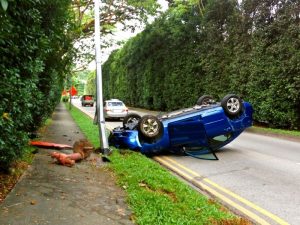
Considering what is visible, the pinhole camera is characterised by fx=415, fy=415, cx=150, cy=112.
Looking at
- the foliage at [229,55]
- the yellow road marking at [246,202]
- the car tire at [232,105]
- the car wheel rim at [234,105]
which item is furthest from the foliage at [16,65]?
the foliage at [229,55]

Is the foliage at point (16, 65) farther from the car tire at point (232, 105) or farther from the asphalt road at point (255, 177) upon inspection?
the car tire at point (232, 105)

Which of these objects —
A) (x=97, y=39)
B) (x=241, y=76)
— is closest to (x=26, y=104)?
(x=97, y=39)

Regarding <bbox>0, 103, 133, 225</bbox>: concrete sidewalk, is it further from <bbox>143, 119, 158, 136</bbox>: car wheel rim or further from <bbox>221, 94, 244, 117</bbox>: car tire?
<bbox>221, 94, 244, 117</bbox>: car tire

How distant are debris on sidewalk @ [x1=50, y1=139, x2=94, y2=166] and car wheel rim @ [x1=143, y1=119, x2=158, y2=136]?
166 centimetres

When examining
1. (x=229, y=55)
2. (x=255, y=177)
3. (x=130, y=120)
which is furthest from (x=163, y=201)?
(x=229, y=55)

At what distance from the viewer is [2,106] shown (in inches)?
214

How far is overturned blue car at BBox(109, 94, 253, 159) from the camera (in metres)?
11.3

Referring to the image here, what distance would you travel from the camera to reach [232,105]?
1191cm

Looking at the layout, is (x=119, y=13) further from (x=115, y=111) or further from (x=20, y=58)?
(x=20, y=58)

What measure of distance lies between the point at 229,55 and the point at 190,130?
1415cm

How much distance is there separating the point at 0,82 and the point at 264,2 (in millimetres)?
18967

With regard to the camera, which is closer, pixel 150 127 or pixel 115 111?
pixel 150 127

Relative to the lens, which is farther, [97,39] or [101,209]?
[97,39]

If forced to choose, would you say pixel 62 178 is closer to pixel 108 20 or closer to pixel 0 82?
pixel 0 82
